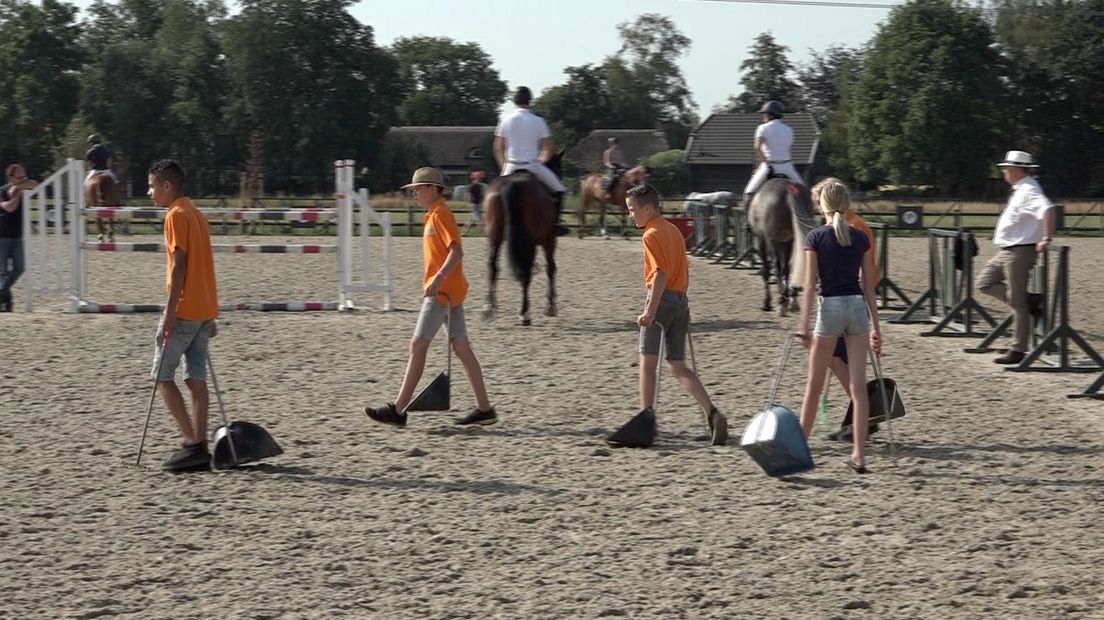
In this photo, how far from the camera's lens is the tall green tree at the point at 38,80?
83.9 m

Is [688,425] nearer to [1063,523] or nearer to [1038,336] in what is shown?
[1063,523]

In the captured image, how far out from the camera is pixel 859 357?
7734mm

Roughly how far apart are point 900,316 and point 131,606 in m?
11.9

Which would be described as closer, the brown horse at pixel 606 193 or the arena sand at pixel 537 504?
the arena sand at pixel 537 504

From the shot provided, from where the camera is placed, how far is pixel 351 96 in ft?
252

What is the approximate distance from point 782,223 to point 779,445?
9049 millimetres

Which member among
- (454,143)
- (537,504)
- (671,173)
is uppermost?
(454,143)

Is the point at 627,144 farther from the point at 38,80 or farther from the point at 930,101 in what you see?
the point at 38,80

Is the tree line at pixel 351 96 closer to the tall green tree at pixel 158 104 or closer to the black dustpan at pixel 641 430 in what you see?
the tall green tree at pixel 158 104

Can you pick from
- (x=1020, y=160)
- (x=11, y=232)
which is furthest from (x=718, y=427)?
(x=11, y=232)

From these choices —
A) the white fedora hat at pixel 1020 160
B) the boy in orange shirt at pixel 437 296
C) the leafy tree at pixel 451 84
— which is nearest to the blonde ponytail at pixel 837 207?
the boy in orange shirt at pixel 437 296

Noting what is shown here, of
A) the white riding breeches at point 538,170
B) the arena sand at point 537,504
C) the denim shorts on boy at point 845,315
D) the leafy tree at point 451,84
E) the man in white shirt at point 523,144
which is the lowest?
the arena sand at point 537,504

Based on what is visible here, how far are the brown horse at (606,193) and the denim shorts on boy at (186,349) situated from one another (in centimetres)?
2004

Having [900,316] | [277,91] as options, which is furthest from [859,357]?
[277,91]
